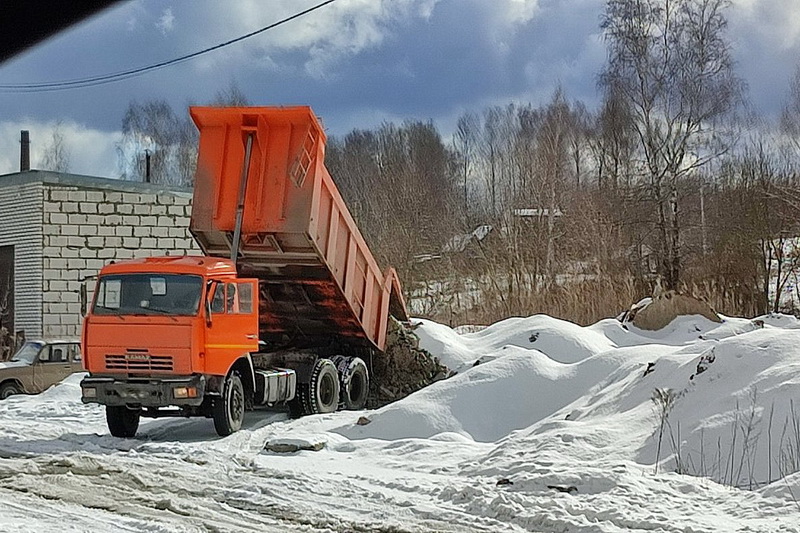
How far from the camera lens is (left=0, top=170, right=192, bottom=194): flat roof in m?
24.1

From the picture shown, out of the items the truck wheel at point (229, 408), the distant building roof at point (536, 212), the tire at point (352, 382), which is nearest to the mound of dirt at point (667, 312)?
the tire at point (352, 382)

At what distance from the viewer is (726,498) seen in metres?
7.84

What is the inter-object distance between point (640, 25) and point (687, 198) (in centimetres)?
709

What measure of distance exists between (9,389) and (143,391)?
8311mm

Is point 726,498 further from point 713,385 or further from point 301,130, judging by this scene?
point 301,130

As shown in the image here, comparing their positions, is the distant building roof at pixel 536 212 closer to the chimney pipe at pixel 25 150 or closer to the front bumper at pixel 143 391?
the chimney pipe at pixel 25 150

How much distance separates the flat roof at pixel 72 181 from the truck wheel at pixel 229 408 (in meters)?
12.3

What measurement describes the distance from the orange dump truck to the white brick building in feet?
33.3

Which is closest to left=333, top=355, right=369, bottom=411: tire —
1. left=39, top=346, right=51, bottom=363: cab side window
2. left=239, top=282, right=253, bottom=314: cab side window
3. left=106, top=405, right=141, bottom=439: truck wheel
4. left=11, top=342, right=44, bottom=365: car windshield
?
left=239, top=282, right=253, bottom=314: cab side window

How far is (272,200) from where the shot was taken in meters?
13.6

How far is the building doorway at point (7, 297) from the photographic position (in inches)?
978

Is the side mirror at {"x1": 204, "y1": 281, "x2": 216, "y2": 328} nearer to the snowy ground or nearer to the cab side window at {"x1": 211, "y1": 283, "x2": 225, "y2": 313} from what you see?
the cab side window at {"x1": 211, "y1": 283, "x2": 225, "y2": 313}

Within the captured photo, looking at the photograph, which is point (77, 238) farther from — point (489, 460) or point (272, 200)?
point (489, 460)

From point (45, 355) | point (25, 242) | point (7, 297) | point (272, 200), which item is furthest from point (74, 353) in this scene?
point (272, 200)
